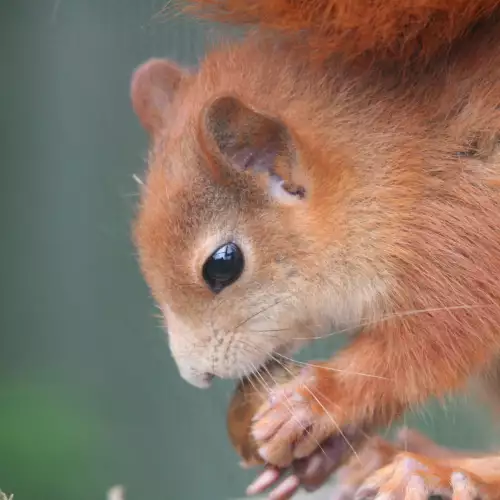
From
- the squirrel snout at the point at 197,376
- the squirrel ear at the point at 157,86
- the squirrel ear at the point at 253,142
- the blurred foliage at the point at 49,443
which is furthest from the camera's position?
the blurred foliage at the point at 49,443

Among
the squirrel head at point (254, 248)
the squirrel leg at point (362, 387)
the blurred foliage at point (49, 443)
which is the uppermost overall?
Answer: the blurred foliage at point (49, 443)

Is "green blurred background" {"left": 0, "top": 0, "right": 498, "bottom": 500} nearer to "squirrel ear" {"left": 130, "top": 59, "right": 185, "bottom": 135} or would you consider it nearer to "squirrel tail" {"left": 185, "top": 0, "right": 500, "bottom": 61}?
"squirrel ear" {"left": 130, "top": 59, "right": 185, "bottom": 135}

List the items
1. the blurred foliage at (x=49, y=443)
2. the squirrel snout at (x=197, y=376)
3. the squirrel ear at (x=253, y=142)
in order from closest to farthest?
1. the squirrel ear at (x=253, y=142)
2. the squirrel snout at (x=197, y=376)
3. the blurred foliage at (x=49, y=443)

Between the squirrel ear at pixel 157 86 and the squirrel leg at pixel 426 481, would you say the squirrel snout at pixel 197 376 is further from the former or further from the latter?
the squirrel ear at pixel 157 86

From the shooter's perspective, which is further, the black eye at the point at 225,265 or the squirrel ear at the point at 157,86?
the squirrel ear at the point at 157,86

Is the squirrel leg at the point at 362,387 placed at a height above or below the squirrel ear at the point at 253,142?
below

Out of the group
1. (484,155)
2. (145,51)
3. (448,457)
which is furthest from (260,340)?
(145,51)

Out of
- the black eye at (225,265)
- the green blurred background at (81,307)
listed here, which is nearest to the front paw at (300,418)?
the black eye at (225,265)

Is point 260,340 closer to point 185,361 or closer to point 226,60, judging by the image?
point 185,361
